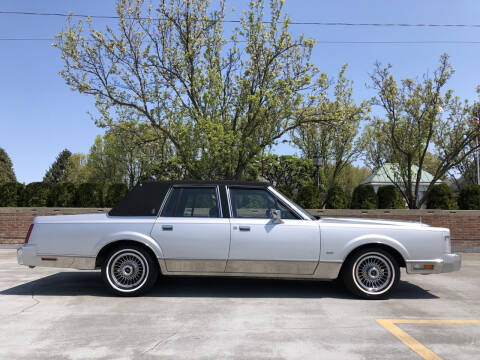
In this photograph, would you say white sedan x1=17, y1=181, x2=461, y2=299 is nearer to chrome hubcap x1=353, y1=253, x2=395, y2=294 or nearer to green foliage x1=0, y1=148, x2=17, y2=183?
chrome hubcap x1=353, y1=253, x2=395, y2=294

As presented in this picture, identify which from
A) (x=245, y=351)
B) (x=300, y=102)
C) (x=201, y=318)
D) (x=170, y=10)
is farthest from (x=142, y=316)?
(x=170, y=10)

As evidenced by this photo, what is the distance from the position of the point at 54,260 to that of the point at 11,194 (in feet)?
31.3

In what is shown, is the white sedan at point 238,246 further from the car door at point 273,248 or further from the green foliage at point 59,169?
the green foliage at point 59,169

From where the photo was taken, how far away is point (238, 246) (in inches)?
228

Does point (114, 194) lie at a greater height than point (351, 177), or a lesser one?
lesser

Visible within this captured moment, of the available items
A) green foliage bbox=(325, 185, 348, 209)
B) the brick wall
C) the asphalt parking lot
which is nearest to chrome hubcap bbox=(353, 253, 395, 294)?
the asphalt parking lot

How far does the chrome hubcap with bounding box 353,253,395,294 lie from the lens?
5848mm

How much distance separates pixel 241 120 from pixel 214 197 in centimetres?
878

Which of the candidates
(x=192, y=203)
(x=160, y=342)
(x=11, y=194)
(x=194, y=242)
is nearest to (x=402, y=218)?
(x=192, y=203)

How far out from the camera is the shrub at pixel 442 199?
13297mm

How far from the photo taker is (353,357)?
11.9 feet

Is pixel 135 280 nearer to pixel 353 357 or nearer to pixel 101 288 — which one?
pixel 101 288

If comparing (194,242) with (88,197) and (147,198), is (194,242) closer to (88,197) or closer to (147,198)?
(147,198)

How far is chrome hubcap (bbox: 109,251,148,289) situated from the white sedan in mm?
14
